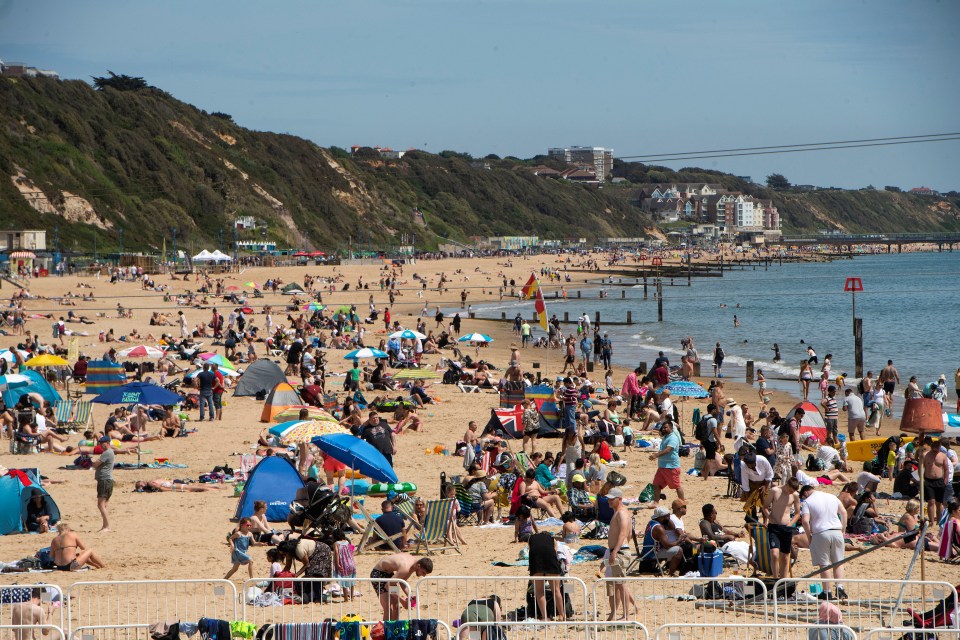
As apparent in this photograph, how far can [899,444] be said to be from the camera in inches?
593

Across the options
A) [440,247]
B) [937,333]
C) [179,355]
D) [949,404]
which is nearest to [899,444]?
[949,404]

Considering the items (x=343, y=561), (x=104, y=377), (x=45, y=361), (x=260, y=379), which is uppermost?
(x=45, y=361)

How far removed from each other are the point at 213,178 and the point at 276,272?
28808 mm

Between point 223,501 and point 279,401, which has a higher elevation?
point 279,401

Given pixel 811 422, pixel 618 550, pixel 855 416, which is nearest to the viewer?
pixel 618 550

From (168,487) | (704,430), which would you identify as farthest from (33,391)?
(704,430)

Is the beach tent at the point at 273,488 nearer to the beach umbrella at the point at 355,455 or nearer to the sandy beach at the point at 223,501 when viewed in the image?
the sandy beach at the point at 223,501

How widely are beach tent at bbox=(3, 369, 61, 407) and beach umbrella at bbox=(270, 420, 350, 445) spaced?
7.61 metres

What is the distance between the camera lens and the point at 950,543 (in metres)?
10.5

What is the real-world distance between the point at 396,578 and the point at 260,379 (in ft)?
47.6

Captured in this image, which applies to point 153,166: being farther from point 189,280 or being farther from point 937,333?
point 937,333

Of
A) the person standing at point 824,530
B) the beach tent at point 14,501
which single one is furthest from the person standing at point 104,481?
the person standing at point 824,530

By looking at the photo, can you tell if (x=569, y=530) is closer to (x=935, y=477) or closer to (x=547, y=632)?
(x=547, y=632)

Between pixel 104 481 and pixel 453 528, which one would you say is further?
pixel 104 481
